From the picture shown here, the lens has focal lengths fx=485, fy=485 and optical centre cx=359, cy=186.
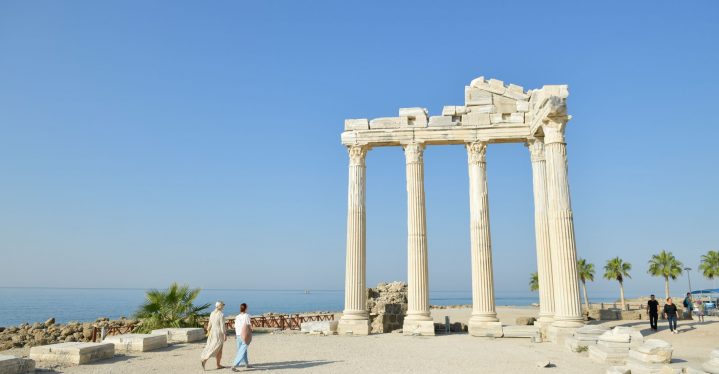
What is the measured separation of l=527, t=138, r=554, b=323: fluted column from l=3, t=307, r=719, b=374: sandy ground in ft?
11.1

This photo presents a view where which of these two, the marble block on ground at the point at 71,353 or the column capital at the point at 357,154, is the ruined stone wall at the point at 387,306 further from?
the marble block on ground at the point at 71,353

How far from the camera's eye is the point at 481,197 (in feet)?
79.0

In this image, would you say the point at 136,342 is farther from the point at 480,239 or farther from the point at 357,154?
the point at 480,239

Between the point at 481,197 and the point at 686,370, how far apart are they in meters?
13.7

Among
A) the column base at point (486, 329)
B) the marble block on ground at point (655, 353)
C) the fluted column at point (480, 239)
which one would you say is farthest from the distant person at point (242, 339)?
the fluted column at point (480, 239)

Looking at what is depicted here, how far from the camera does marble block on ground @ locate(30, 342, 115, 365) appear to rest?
13.7m

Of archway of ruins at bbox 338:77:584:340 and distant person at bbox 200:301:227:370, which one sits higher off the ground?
archway of ruins at bbox 338:77:584:340

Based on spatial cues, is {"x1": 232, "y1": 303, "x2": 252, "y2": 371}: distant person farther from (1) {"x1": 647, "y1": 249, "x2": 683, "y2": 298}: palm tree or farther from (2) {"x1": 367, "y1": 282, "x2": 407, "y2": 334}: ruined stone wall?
(1) {"x1": 647, "y1": 249, "x2": 683, "y2": 298}: palm tree

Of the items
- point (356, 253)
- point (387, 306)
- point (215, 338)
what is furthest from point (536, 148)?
point (215, 338)

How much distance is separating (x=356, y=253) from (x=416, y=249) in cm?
298

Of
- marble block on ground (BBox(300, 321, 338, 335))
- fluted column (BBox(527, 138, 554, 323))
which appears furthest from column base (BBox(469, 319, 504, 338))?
marble block on ground (BBox(300, 321, 338, 335))

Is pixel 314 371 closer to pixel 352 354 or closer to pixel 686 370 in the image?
pixel 352 354

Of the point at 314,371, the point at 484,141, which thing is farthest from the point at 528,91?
the point at 314,371

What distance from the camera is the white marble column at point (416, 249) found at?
75.2 ft
